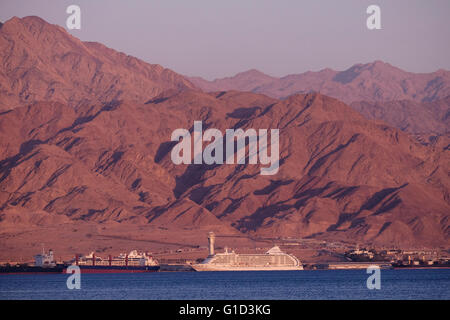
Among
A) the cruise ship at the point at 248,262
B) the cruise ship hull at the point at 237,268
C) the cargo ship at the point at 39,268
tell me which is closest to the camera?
the cargo ship at the point at 39,268

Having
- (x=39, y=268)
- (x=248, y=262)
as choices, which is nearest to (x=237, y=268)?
(x=248, y=262)

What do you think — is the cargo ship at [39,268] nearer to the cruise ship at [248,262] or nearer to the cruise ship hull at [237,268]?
the cruise ship hull at [237,268]

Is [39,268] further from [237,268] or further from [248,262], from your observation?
[248,262]

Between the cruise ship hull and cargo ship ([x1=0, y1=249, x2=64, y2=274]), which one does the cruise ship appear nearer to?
the cruise ship hull

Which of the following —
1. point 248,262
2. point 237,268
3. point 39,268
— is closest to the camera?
point 39,268

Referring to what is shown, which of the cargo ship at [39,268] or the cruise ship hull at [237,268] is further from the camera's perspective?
the cruise ship hull at [237,268]

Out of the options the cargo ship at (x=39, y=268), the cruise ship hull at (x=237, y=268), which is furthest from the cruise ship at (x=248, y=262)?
the cargo ship at (x=39, y=268)

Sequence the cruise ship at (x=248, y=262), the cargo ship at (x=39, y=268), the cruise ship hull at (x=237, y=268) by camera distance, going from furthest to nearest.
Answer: the cruise ship at (x=248, y=262) → the cruise ship hull at (x=237, y=268) → the cargo ship at (x=39, y=268)
